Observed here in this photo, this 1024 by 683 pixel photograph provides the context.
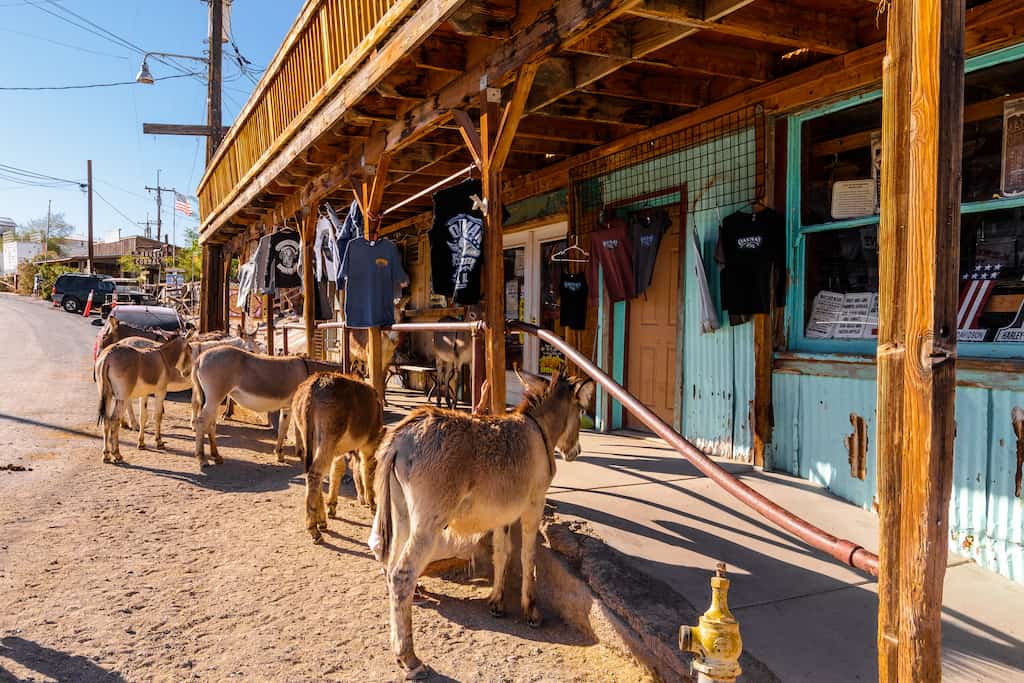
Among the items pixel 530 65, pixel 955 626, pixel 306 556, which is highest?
pixel 530 65

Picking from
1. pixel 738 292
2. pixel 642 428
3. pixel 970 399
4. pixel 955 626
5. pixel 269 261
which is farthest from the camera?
pixel 269 261

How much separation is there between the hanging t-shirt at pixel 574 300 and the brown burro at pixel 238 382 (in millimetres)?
3542

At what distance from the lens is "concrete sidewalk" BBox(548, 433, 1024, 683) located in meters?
3.07

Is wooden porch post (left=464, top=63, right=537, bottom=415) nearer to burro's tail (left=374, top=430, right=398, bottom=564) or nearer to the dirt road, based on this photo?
burro's tail (left=374, top=430, right=398, bottom=564)

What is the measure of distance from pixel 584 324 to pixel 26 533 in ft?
19.9

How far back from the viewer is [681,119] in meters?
6.73

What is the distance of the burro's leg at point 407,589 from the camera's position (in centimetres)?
365

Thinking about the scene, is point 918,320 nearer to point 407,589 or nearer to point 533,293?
point 407,589

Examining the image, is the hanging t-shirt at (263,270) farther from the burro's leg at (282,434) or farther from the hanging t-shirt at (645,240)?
the hanging t-shirt at (645,240)

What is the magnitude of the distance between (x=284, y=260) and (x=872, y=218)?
9250mm

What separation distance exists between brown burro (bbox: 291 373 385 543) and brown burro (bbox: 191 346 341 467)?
254 cm

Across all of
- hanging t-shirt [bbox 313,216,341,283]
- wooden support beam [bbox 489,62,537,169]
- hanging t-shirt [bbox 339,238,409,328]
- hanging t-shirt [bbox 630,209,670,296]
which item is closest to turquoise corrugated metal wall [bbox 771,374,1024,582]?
hanging t-shirt [bbox 630,209,670,296]

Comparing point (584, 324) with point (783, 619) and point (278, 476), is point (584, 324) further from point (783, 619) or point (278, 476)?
point (783, 619)

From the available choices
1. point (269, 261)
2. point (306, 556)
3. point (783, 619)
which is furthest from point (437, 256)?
point (269, 261)
